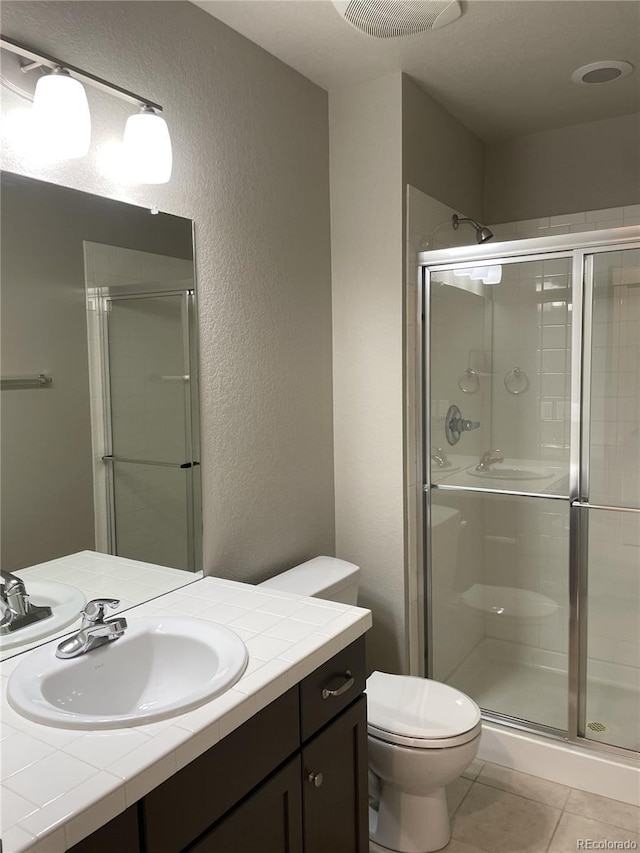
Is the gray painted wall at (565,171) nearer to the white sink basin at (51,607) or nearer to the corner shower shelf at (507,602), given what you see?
the corner shower shelf at (507,602)

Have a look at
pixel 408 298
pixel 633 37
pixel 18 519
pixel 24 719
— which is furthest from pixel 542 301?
pixel 24 719

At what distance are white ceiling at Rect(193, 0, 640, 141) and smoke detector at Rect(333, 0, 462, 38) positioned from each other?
6cm

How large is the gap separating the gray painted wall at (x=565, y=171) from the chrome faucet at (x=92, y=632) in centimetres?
268

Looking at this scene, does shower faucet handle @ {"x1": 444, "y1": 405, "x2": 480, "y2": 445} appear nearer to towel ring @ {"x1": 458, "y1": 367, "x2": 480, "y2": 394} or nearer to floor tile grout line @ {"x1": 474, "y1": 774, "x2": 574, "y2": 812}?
towel ring @ {"x1": 458, "y1": 367, "x2": 480, "y2": 394}

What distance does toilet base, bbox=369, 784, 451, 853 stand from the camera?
6.84 ft

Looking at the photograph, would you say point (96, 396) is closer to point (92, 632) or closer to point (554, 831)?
point (92, 632)

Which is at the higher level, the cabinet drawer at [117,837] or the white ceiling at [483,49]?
the white ceiling at [483,49]

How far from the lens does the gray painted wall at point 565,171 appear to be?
2961 mm

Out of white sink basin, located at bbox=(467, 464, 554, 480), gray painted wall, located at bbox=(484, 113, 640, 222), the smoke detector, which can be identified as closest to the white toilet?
white sink basin, located at bbox=(467, 464, 554, 480)

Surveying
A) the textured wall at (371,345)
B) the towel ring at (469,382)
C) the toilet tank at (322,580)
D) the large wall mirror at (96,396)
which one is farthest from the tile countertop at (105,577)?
the towel ring at (469,382)

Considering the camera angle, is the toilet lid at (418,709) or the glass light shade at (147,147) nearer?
the glass light shade at (147,147)

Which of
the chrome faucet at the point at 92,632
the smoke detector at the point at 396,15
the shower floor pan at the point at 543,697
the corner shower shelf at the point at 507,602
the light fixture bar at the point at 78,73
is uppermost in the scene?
the smoke detector at the point at 396,15

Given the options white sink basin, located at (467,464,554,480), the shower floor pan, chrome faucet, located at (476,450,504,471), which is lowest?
the shower floor pan

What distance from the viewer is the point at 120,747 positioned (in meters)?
1.13
